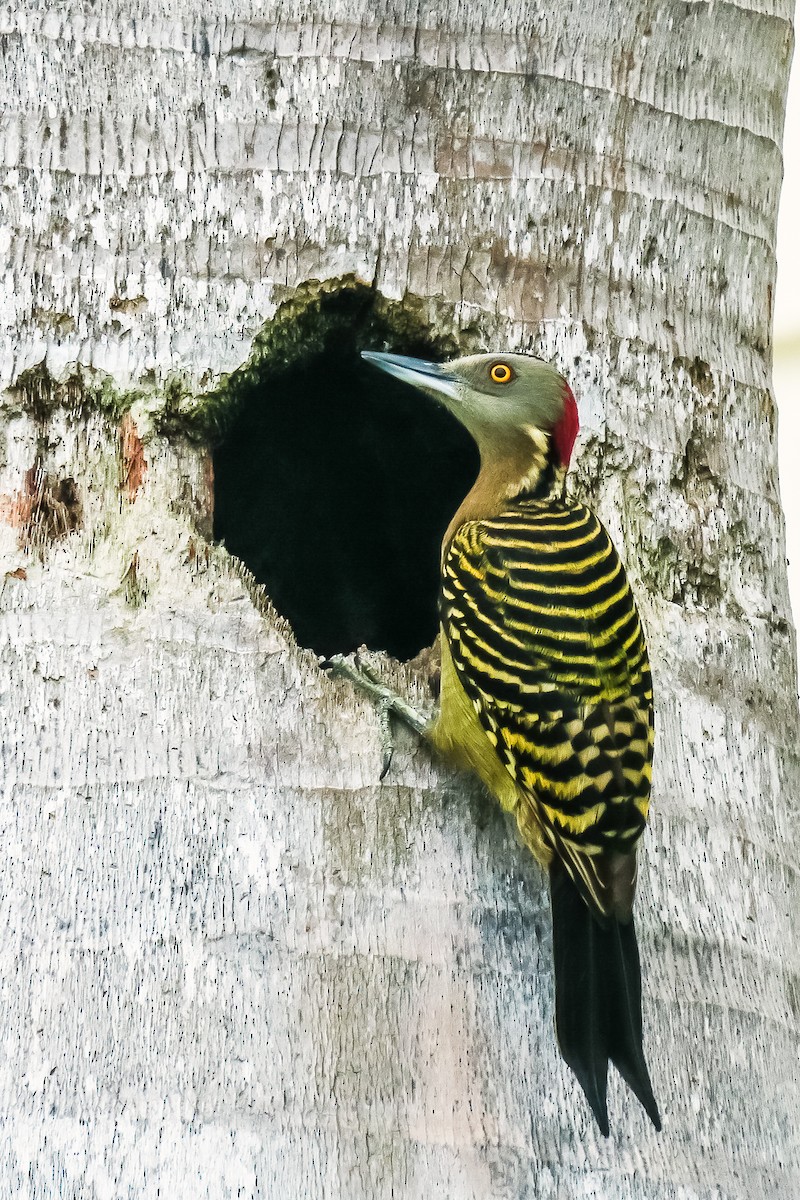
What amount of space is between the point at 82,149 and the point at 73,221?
0.48ft

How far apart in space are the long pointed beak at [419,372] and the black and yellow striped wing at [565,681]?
34cm

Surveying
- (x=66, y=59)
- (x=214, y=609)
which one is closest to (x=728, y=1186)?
(x=214, y=609)

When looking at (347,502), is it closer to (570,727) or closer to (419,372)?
(419,372)

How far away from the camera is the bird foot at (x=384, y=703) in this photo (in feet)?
8.91

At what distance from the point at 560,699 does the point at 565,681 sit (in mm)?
40

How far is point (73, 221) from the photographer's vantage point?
295 cm

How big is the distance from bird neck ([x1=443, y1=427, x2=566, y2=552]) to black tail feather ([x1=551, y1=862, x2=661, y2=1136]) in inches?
38.8

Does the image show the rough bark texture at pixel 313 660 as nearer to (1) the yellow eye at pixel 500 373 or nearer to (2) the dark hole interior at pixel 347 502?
(1) the yellow eye at pixel 500 373

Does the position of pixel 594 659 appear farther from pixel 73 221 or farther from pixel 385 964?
pixel 73 221

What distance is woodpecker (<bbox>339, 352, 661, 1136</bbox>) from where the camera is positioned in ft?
8.25

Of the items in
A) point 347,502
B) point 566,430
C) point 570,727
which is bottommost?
point 347,502

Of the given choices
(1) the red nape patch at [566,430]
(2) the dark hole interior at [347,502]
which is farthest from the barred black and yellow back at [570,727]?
(2) the dark hole interior at [347,502]

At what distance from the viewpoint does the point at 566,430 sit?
3.09 meters

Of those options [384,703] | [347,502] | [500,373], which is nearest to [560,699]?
[384,703]
